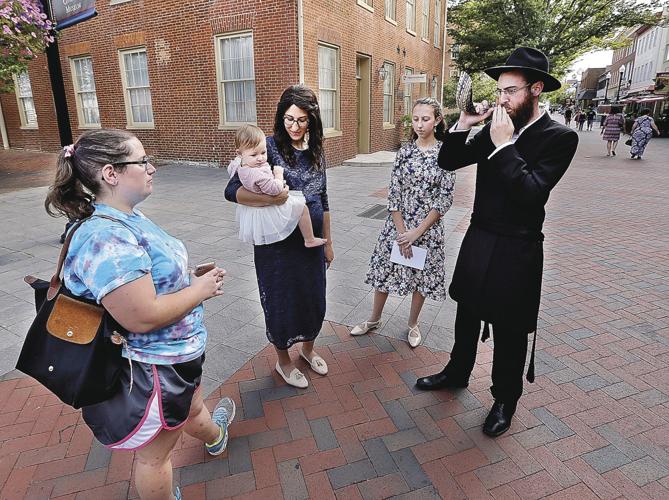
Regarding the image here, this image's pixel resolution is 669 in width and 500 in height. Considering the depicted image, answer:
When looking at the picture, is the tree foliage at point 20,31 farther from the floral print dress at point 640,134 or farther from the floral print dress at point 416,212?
the floral print dress at point 640,134

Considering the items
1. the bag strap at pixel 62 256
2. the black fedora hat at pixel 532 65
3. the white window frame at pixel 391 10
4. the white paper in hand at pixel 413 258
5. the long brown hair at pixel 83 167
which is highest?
the white window frame at pixel 391 10

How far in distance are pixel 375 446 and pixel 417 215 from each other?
5.16ft

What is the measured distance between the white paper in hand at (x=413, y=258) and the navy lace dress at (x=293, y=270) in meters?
0.69

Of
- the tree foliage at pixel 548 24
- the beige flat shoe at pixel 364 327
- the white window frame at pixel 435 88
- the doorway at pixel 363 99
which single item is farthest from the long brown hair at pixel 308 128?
the tree foliage at pixel 548 24

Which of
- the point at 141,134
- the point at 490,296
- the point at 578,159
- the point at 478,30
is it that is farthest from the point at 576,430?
the point at 478,30

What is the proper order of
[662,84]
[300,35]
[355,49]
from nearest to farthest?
[300,35]
[355,49]
[662,84]

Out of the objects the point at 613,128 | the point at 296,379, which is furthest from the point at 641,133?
the point at 296,379

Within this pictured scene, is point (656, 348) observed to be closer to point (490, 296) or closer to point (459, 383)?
point (459, 383)

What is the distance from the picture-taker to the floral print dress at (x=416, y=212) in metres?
3.01

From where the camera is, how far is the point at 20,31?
22.7 feet

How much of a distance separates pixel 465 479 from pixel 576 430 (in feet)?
2.64

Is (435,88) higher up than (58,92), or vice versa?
(435,88)

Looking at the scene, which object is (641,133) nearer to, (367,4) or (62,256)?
(367,4)

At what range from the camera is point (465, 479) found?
2152 millimetres
